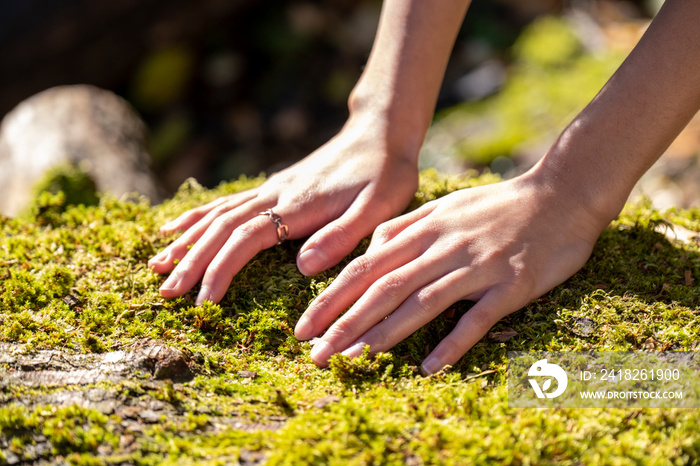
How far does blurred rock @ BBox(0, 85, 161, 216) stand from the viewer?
4965 mm

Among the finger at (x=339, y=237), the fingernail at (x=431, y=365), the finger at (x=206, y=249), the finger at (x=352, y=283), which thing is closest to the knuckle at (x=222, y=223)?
the finger at (x=206, y=249)

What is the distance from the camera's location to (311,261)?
256 cm

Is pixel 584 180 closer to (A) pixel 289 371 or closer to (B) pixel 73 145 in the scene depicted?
(A) pixel 289 371

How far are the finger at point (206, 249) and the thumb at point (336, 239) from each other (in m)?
0.24

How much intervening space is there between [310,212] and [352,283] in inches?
22.1

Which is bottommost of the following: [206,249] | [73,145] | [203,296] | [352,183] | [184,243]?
[203,296]

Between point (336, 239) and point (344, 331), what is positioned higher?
point (336, 239)

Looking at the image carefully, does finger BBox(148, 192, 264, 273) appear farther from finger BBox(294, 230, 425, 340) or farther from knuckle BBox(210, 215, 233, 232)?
finger BBox(294, 230, 425, 340)

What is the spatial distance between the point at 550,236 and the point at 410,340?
0.76 metres

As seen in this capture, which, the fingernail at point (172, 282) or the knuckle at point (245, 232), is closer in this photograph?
the fingernail at point (172, 282)

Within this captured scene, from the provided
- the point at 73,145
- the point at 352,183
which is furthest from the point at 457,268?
the point at 73,145

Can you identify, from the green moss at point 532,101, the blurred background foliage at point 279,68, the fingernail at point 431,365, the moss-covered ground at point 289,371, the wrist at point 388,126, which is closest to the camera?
the moss-covered ground at point 289,371

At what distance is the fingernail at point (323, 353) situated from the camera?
2.17 metres

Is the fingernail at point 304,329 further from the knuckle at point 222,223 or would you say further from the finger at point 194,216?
the finger at point 194,216
